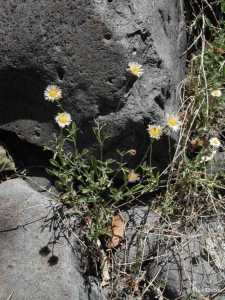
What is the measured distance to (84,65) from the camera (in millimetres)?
2373

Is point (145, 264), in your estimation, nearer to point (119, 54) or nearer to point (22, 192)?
point (22, 192)

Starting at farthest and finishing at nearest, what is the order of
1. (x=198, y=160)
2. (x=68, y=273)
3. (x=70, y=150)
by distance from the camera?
(x=198, y=160)
(x=70, y=150)
(x=68, y=273)

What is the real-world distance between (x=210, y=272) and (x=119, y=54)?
121 cm

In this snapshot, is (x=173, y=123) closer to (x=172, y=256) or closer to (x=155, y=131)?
(x=155, y=131)

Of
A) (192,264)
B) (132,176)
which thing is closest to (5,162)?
(132,176)

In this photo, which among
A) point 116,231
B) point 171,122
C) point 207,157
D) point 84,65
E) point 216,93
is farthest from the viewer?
point 216,93

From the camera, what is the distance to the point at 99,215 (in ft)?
8.24

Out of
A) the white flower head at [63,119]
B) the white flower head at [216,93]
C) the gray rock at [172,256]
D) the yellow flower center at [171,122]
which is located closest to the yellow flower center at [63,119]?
the white flower head at [63,119]

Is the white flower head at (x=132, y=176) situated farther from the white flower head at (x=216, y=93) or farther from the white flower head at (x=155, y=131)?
the white flower head at (x=216, y=93)

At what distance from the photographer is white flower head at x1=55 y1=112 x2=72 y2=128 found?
93.9 inches

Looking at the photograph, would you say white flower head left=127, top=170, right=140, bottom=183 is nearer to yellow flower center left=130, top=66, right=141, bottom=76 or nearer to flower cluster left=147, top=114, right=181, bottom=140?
flower cluster left=147, top=114, right=181, bottom=140

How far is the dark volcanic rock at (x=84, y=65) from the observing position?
7.69 ft

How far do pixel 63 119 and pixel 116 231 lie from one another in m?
0.69

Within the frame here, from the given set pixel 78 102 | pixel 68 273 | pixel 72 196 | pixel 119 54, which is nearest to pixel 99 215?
pixel 72 196
